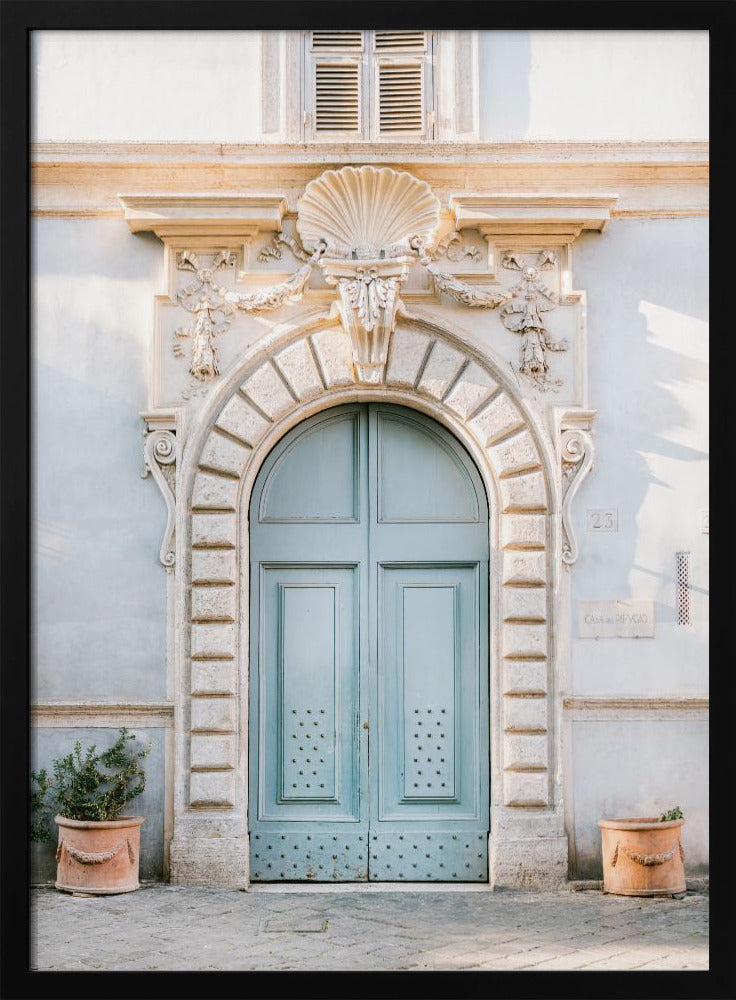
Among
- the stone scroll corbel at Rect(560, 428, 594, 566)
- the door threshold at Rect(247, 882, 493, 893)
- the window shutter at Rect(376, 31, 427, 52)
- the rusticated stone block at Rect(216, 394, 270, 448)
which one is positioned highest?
the window shutter at Rect(376, 31, 427, 52)

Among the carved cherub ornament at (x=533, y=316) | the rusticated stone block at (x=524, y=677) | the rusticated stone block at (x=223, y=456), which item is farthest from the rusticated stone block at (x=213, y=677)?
the carved cherub ornament at (x=533, y=316)

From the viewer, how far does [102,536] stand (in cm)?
821

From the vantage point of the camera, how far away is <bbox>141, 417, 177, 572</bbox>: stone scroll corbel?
26.8 ft

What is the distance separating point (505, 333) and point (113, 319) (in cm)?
241

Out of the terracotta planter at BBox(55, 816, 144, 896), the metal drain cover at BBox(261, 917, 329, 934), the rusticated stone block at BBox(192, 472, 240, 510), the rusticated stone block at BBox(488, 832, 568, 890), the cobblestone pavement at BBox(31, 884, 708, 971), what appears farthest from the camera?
the rusticated stone block at BBox(192, 472, 240, 510)

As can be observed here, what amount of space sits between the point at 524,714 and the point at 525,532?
3.56ft

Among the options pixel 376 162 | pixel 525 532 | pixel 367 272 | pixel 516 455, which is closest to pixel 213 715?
pixel 525 532

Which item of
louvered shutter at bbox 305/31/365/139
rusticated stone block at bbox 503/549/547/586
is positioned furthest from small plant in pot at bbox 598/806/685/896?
louvered shutter at bbox 305/31/365/139

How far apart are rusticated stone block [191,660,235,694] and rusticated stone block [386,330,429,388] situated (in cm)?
199

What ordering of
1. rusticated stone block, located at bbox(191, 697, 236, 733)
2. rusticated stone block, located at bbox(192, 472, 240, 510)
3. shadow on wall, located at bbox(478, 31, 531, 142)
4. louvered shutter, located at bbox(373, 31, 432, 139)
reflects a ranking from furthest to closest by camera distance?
louvered shutter, located at bbox(373, 31, 432, 139) < shadow on wall, located at bbox(478, 31, 531, 142) < rusticated stone block, located at bbox(192, 472, 240, 510) < rusticated stone block, located at bbox(191, 697, 236, 733)

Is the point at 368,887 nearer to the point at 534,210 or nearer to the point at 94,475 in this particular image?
the point at 94,475

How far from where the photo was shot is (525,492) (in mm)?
8133

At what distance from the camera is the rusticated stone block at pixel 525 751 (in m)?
8.00

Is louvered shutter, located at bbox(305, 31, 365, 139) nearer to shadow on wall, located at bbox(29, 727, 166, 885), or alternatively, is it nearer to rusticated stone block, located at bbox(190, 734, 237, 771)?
rusticated stone block, located at bbox(190, 734, 237, 771)
